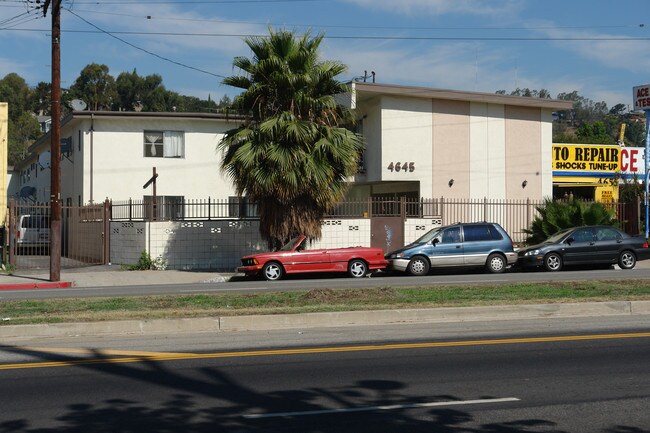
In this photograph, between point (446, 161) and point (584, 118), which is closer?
point (446, 161)

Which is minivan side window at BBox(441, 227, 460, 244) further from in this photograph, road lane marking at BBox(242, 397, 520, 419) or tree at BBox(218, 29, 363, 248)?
road lane marking at BBox(242, 397, 520, 419)

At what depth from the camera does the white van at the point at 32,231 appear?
32.7m

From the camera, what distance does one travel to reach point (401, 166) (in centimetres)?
3416

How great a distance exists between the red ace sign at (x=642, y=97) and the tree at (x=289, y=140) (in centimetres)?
1495

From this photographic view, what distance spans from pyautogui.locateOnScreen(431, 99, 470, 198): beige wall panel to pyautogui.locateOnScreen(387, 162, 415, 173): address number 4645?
1.09 m

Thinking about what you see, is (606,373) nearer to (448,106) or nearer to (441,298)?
(441,298)

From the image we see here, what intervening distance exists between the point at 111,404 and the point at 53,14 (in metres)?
18.5

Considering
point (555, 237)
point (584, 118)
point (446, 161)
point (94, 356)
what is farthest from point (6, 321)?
point (584, 118)

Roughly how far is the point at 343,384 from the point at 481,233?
16992 millimetres

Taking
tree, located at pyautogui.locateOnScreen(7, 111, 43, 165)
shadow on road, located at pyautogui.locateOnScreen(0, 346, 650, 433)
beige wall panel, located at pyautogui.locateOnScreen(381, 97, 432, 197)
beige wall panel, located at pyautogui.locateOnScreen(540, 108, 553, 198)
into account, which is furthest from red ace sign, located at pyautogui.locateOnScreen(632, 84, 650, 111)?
tree, located at pyautogui.locateOnScreen(7, 111, 43, 165)

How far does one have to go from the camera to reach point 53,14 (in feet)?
77.9

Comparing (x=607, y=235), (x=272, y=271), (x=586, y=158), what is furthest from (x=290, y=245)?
(x=586, y=158)

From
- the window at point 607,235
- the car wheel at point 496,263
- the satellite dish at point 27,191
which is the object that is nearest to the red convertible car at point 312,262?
the car wheel at point 496,263

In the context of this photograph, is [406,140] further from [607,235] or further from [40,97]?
[40,97]
